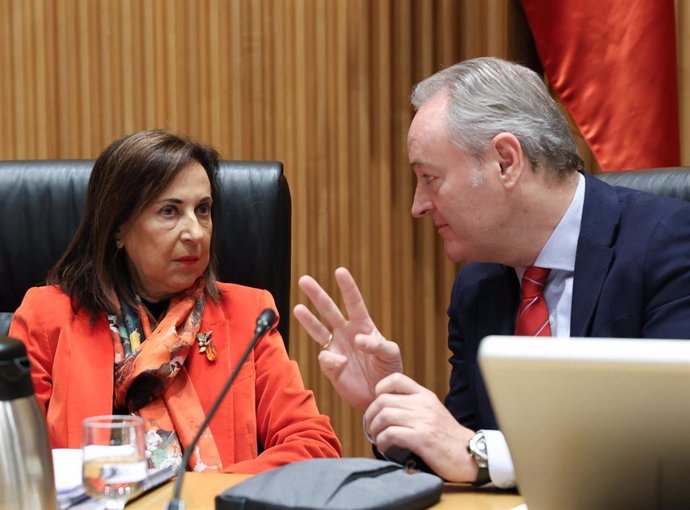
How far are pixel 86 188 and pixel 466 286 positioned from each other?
99 cm

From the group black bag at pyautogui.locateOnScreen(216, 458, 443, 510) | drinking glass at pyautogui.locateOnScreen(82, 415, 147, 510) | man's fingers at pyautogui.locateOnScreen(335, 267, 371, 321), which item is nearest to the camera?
black bag at pyautogui.locateOnScreen(216, 458, 443, 510)

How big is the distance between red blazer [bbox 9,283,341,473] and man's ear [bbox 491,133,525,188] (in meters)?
0.66

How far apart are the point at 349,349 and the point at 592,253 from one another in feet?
1.63

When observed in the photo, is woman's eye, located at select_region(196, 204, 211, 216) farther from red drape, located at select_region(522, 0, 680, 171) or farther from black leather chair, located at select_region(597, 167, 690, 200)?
red drape, located at select_region(522, 0, 680, 171)

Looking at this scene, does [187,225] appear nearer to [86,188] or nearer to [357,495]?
[86,188]

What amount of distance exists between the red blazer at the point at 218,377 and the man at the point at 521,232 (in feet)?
Answer: 1.37

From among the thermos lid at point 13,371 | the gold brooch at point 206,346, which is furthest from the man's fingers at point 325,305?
the gold brooch at point 206,346

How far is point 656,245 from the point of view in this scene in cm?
187

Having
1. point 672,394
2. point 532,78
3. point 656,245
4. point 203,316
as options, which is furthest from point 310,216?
point 672,394

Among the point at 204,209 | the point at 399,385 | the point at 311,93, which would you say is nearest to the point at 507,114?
the point at 399,385

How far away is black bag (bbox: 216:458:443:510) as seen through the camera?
4.06 feet

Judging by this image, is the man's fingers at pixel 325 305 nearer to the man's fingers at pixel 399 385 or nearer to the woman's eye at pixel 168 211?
the man's fingers at pixel 399 385

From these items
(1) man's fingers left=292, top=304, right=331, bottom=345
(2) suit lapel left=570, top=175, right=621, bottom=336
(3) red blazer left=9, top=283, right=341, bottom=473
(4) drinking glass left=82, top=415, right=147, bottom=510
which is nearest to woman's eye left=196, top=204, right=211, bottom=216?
(3) red blazer left=9, top=283, right=341, bottom=473

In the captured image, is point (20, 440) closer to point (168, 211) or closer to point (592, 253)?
point (592, 253)
